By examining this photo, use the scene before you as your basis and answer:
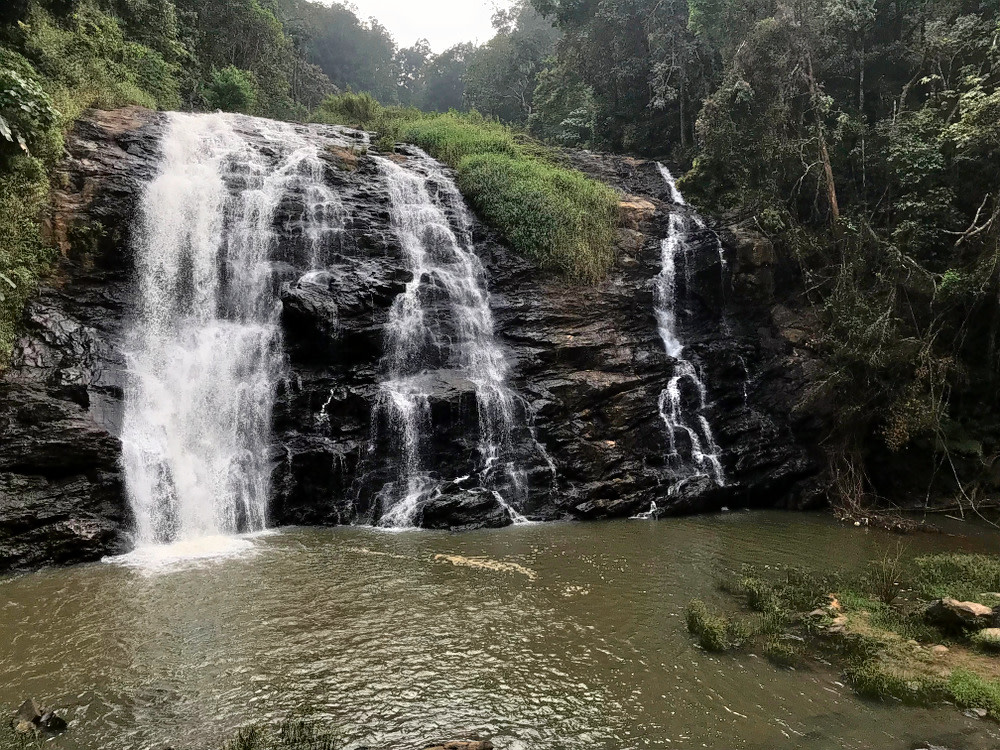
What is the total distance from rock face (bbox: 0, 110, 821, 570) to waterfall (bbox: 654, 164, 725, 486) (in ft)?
0.80

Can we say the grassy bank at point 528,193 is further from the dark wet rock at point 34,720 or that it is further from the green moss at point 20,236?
the dark wet rock at point 34,720

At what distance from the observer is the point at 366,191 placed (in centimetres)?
1617

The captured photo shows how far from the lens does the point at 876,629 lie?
6.08 metres

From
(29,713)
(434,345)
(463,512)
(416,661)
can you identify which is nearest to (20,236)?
(434,345)

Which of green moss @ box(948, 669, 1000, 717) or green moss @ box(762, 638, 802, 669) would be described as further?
green moss @ box(762, 638, 802, 669)

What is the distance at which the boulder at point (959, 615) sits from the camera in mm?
5875

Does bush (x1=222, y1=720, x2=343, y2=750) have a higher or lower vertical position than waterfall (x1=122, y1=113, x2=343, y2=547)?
lower

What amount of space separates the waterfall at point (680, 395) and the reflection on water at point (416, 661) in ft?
16.9

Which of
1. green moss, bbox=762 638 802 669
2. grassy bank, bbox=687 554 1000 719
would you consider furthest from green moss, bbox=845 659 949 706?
green moss, bbox=762 638 802 669

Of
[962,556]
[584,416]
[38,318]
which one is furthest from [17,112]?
[962,556]

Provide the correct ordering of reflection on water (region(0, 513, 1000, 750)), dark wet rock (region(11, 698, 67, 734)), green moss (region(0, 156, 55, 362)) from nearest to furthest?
dark wet rock (region(11, 698, 67, 734)) → reflection on water (region(0, 513, 1000, 750)) → green moss (region(0, 156, 55, 362))

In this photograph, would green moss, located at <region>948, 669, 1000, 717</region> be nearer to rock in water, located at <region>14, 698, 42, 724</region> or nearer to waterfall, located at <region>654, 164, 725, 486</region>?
rock in water, located at <region>14, 698, 42, 724</region>

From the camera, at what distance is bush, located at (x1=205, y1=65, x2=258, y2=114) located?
22.6 metres

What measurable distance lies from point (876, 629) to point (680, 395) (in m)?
8.49
